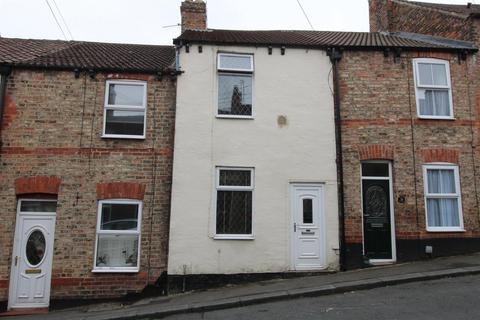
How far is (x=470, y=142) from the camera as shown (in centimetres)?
1106

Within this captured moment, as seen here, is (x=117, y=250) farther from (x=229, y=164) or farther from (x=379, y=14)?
(x=379, y=14)

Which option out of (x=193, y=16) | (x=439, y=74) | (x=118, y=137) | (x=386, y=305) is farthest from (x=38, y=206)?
(x=439, y=74)

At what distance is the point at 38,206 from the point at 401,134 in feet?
31.1

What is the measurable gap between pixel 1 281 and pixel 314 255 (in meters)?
7.50

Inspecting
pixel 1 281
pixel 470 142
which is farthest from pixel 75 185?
pixel 470 142

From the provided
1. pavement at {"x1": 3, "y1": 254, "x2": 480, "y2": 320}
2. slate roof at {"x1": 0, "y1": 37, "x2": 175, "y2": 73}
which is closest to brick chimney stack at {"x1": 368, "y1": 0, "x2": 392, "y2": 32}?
slate roof at {"x1": 0, "y1": 37, "x2": 175, "y2": 73}

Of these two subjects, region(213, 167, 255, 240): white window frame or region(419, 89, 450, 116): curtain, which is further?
region(419, 89, 450, 116): curtain

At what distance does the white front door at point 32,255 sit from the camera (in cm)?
994

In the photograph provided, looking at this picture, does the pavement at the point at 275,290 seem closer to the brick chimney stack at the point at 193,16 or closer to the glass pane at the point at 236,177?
the glass pane at the point at 236,177

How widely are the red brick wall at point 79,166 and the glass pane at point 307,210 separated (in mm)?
3444

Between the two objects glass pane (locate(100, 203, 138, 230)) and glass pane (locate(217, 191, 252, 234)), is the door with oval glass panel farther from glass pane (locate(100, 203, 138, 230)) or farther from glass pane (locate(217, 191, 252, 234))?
glass pane (locate(100, 203, 138, 230))

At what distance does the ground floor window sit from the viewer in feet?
34.2

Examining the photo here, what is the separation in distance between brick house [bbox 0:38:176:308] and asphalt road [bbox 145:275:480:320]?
3.00 metres

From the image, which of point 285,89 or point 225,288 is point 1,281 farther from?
point 285,89
